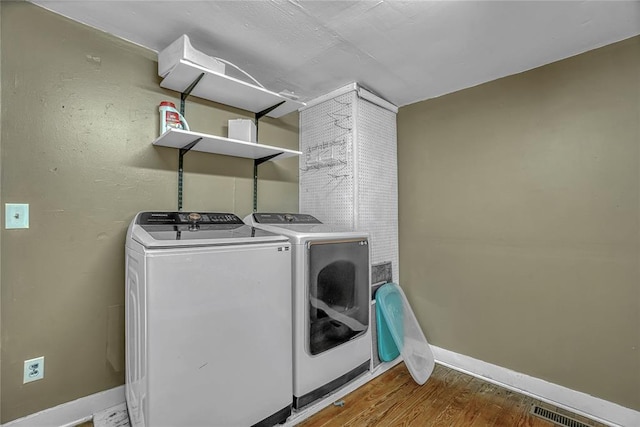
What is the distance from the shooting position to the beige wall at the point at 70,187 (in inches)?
60.3

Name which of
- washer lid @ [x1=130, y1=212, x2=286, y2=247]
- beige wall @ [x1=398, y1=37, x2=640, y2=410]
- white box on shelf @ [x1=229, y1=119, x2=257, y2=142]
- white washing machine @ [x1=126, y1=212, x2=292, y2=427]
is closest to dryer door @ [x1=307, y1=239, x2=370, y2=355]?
white washing machine @ [x1=126, y1=212, x2=292, y2=427]

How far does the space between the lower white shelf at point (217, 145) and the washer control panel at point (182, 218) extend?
18.5 inches

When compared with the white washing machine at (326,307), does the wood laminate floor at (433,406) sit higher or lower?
lower

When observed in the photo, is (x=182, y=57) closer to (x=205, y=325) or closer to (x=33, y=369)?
(x=205, y=325)

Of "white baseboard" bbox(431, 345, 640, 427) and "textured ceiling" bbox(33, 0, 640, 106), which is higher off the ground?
"textured ceiling" bbox(33, 0, 640, 106)

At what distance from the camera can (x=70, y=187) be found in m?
1.68

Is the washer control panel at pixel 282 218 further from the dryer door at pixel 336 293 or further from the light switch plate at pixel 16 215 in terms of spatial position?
the light switch plate at pixel 16 215

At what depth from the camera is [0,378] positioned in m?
→ 1.49

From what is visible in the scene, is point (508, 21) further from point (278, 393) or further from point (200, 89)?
point (278, 393)

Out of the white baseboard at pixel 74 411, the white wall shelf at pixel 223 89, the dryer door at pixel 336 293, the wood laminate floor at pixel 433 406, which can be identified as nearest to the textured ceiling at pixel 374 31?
the white wall shelf at pixel 223 89

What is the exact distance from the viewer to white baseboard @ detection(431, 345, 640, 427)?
178 centimetres

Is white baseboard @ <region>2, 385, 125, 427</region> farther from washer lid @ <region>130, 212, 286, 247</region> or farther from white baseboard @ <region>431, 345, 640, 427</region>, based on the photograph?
white baseboard @ <region>431, 345, 640, 427</region>

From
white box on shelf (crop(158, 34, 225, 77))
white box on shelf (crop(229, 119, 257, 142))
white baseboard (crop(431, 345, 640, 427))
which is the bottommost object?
white baseboard (crop(431, 345, 640, 427))

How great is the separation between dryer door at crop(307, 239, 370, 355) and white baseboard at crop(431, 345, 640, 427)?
3.02 feet
